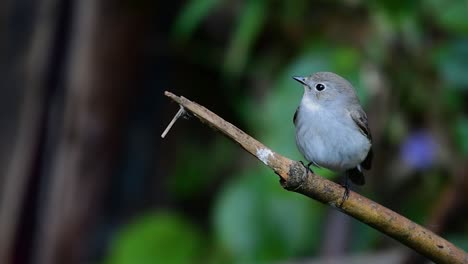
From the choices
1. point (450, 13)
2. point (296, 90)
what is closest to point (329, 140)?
point (296, 90)

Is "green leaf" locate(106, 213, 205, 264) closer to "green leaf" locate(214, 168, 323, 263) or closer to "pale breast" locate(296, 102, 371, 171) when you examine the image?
"green leaf" locate(214, 168, 323, 263)

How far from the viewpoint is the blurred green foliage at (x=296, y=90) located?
307 cm

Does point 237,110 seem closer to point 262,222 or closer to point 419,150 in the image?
point 262,222

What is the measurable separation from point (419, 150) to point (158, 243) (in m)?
1.23

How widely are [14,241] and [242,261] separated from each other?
96 cm

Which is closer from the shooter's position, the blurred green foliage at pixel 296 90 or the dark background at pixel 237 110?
the blurred green foliage at pixel 296 90

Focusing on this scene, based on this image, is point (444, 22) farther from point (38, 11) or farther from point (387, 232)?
point (387, 232)

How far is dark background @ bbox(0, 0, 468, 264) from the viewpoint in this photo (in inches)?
125

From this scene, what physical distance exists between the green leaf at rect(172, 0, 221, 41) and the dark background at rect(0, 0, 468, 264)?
0.04 ft

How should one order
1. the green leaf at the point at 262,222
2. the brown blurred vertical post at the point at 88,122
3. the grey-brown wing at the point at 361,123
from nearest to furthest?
1. the grey-brown wing at the point at 361,123
2. the green leaf at the point at 262,222
3. the brown blurred vertical post at the point at 88,122

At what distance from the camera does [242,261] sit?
3469 mm

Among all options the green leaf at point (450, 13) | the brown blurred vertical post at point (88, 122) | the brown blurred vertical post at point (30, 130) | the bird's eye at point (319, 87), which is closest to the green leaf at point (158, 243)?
the brown blurred vertical post at point (88, 122)

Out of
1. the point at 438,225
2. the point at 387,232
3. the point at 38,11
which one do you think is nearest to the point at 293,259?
the point at 438,225

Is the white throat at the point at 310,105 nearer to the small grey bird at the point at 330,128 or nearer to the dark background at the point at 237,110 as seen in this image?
the small grey bird at the point at 330,128
